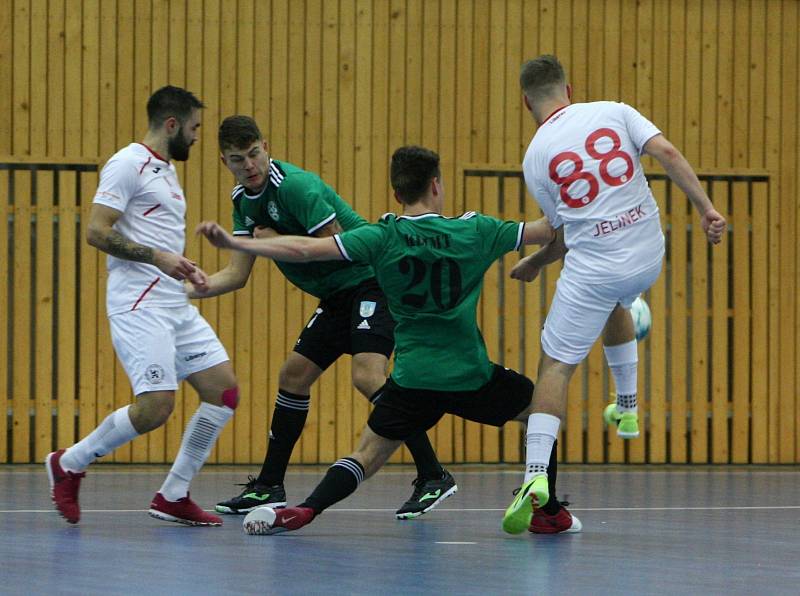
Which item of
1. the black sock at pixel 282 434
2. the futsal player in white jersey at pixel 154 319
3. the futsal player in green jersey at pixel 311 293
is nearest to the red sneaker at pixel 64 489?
the futsal player in white jersey at pixel 154 319

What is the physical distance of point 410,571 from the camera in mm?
5348

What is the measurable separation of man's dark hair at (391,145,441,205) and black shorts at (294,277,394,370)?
1292mm

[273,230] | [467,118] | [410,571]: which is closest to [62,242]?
[467,118]

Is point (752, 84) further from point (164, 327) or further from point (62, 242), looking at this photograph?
point (164, 327)

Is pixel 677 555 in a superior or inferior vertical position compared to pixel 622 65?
inferior

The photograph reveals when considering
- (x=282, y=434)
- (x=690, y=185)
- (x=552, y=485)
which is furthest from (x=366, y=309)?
(x=690, y=185)

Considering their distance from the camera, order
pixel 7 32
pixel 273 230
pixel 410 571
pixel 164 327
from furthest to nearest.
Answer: pixel 7 32 < pixel 273 230 < pixel 164 327 < pixel 410 571

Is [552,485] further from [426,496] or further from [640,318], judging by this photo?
[640,318]

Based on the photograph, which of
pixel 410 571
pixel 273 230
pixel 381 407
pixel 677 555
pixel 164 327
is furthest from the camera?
pixel 273 230

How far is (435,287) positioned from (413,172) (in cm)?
50

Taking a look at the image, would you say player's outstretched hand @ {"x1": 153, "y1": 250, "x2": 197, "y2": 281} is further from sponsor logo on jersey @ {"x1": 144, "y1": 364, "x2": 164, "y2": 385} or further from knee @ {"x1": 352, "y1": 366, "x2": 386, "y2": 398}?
knee @ {"x1": 352, "y1": 366, "x2": 386, "y2": 398}

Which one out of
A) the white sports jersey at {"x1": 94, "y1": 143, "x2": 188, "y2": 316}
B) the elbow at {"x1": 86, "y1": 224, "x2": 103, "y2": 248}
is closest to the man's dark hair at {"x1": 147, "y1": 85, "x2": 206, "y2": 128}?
the white sports jersey at {"x1": 94, "y1": 143, "x2": 188, "y2": 316}

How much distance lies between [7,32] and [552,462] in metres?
7.05

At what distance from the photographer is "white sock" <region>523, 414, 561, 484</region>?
6172 mm
